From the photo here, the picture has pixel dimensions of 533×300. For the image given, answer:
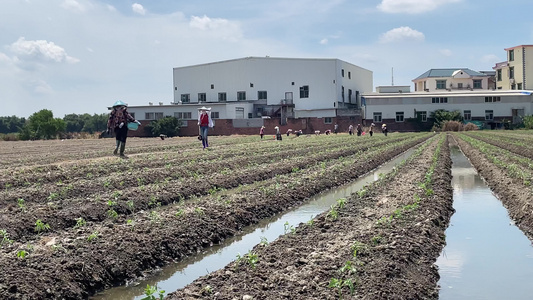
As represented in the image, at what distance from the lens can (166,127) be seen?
67.9 metres

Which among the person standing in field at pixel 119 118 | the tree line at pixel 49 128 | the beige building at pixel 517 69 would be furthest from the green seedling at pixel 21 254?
the beige building at pixel 517 69

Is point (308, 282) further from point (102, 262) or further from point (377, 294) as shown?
point (102, 262)

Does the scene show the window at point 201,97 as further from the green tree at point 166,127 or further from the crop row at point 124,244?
the crop row at point 124,244

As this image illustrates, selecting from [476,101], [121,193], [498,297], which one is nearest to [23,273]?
[498,297]

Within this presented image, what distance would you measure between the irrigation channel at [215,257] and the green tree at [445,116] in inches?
2293

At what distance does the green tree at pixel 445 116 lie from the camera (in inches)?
2689

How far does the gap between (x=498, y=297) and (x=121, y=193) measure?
7.75 m

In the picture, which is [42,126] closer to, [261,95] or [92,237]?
[261,95]

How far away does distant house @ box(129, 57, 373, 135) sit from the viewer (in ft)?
229

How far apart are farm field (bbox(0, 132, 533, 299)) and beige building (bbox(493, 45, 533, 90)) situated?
69.8 m

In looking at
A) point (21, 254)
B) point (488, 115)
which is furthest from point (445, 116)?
point (21, 254)

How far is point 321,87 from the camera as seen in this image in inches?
2844

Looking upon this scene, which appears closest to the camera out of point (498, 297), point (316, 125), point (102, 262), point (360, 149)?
point (498, 297)

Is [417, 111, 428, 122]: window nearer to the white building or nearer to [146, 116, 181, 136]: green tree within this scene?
the white building
